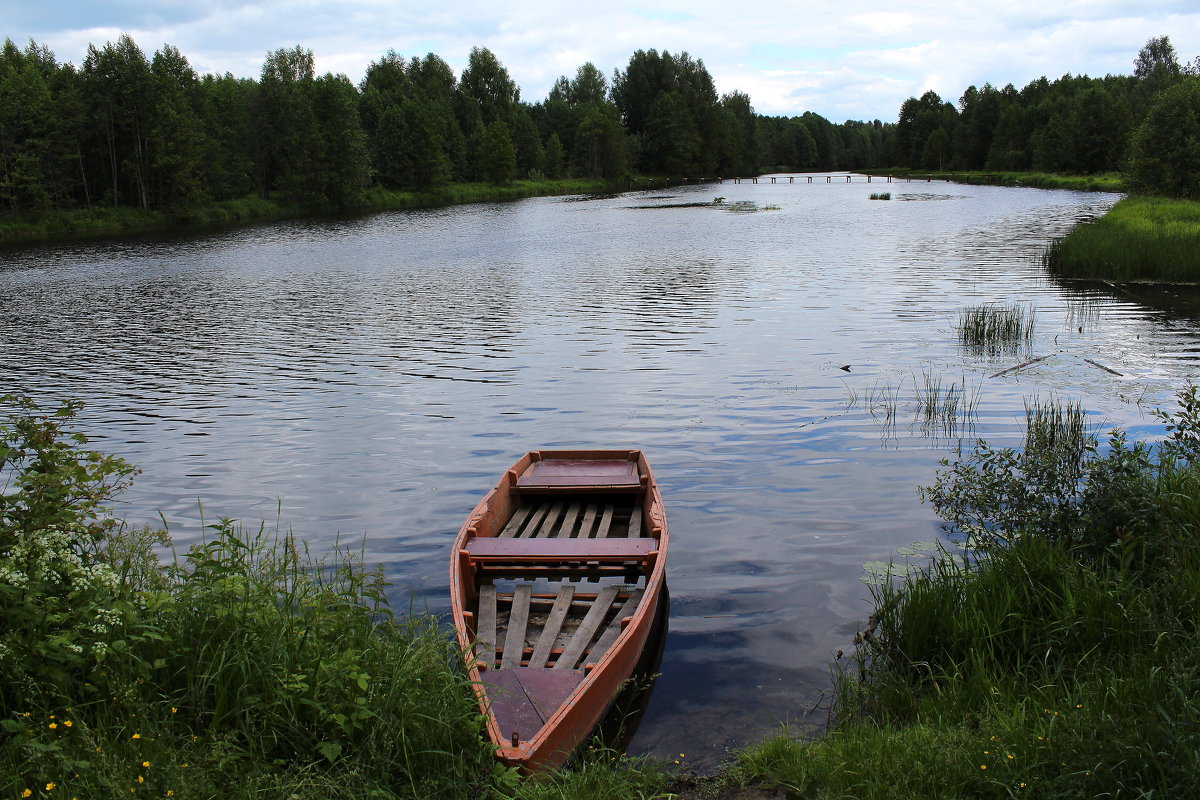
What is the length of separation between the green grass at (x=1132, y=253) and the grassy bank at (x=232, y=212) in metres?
55.3

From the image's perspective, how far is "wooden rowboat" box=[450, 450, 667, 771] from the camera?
5.75 meters

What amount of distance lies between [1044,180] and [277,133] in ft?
237

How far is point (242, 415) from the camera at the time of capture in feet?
50.9

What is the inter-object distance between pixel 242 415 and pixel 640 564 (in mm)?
9727

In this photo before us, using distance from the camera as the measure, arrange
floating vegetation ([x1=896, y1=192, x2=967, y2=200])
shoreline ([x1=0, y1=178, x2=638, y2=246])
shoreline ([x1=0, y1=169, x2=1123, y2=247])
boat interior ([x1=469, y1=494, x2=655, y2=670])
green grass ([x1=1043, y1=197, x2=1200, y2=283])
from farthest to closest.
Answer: floating vegetation ([x1=896, y1=192, x2=967, y2=200])
shoreline ([x1=0, y1=169, x2=1123, y2=247])
shoreline ([x1=0, y1=178, x2=638, y2=246])
green grass ([x1=1043, y1=197, x2=1200, y2=283])
boat interior ([x1=469, y1=494, x2=655, y2=670])

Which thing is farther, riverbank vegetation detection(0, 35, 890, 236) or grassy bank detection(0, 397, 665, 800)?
Answer: riverbank vegetation detection(0, 35, 890, 236)

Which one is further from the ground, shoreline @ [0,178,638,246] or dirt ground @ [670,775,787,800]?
shoreline @ [0,178,638,246]

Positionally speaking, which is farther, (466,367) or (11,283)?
(11,283)

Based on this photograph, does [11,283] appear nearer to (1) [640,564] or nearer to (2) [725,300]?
(2) [725,300]

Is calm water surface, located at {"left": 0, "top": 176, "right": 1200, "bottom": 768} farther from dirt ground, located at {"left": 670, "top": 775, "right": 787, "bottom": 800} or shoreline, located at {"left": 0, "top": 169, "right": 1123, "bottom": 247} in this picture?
shoreline, located at {"left": 0, "top": 169, "right": 1123, "bottom": 247}

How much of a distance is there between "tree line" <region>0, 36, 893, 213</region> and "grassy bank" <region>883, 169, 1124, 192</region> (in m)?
39.3

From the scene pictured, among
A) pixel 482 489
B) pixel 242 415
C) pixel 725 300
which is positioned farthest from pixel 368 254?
pixel 482 489

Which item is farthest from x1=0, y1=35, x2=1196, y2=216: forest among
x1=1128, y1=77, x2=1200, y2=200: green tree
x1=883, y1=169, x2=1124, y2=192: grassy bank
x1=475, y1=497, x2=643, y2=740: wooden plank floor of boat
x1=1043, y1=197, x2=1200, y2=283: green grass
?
x1=475, y1=497, x2=643, y2=740: wooden plank floor of boat

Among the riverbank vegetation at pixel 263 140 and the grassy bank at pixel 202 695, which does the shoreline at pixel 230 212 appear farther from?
the grassy bank at pixel 202 695
